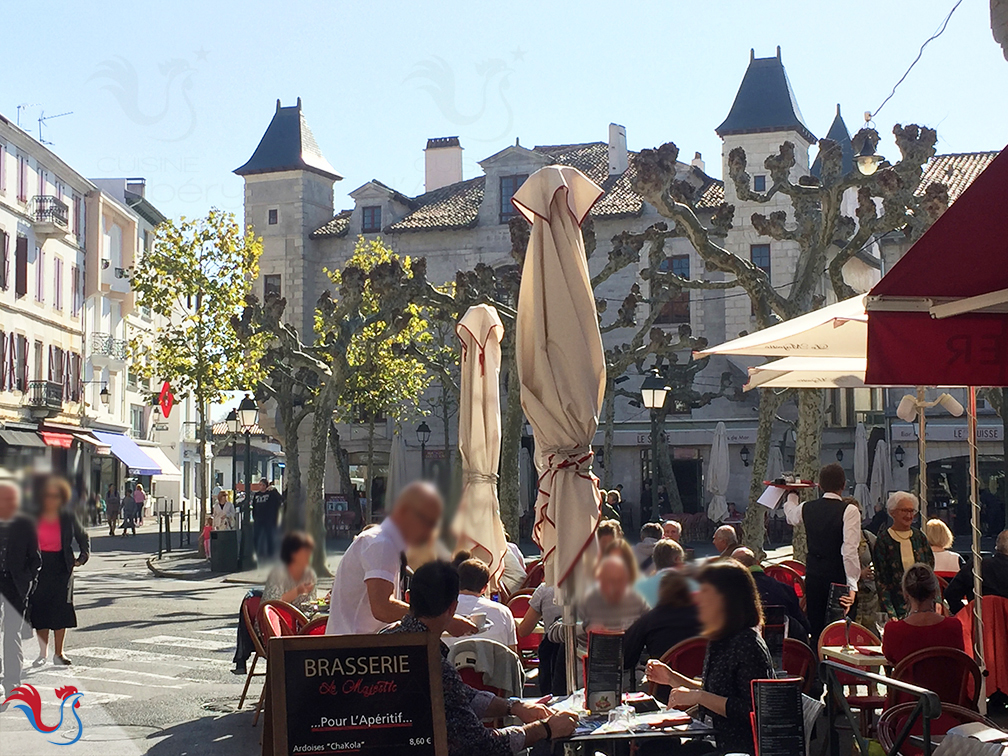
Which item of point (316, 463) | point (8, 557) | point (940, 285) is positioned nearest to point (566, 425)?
point (940, 285)

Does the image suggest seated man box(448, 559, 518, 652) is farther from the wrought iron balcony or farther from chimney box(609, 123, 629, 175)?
chimney box(609, 123, 629, 175)

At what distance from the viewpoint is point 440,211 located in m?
48.3

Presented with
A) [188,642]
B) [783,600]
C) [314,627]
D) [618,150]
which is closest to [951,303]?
[783,600]

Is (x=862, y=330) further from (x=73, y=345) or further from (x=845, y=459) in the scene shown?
(x=845, y=459)

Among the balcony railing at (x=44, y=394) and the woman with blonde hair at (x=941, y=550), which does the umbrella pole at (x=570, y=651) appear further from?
the woman with blonde hair at (x=941, y=550)

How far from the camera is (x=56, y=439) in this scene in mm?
3418

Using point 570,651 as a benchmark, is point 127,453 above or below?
above

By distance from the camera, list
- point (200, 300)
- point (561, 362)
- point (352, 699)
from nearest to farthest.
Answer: point (352, 699) < point (561, 362) < point (200, 300)

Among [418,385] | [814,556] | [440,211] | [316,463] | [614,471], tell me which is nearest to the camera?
[814,556]

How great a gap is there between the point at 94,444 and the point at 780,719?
8.68ft

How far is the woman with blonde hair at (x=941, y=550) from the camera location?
35.0 feet

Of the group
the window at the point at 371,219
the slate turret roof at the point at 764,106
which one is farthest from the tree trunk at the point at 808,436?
the window at the point at 371,219

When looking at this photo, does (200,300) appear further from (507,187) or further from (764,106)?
(764,106)

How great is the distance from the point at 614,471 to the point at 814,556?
3207 centimetres
